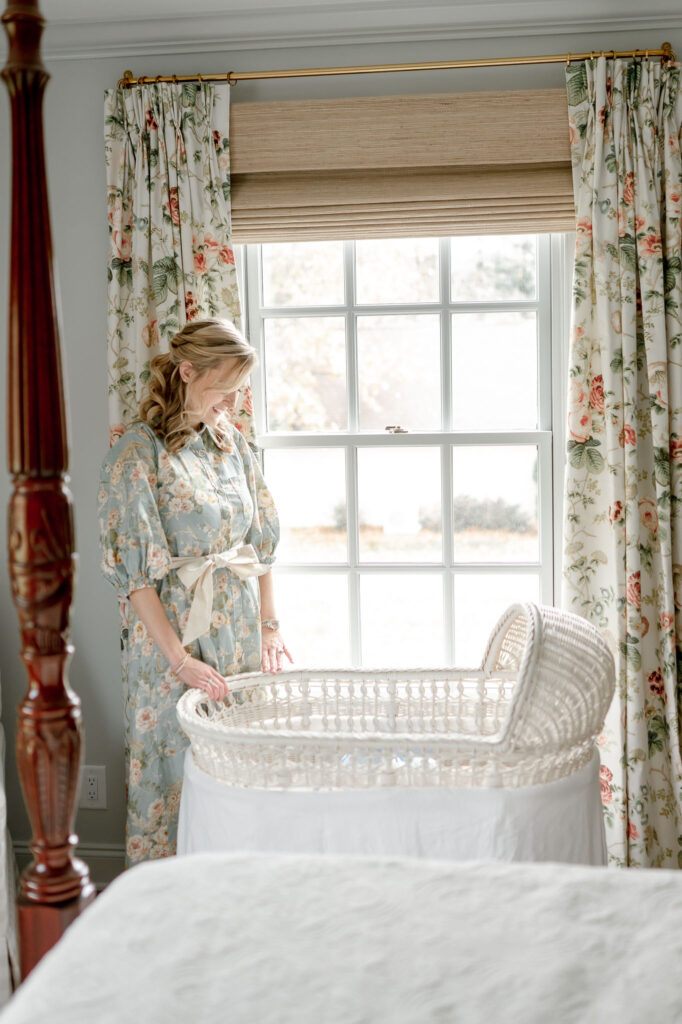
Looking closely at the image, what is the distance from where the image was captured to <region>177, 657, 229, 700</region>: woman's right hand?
2.35m

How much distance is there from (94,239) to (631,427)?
1.68 meters

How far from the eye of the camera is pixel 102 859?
299 cm

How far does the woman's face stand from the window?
53 centimetres

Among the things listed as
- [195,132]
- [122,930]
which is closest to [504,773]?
[122,930]

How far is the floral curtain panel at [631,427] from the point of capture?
261 centimetres

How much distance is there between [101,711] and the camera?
297cm

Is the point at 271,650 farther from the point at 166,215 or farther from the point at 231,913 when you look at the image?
the point at 231,913

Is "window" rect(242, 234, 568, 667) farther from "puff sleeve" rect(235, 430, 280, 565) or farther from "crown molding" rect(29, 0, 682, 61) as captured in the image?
"crown molding" rect(29, 0, 682, 61)

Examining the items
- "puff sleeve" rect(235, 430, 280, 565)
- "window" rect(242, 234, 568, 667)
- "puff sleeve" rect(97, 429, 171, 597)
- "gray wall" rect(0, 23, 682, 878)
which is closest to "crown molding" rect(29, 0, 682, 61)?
"gray wall" rect(0, 23, 682, 878)

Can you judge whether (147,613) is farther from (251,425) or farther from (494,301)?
(494,301)

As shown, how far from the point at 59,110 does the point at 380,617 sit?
184 centimetres

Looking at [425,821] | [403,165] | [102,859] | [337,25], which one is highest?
[337,25]

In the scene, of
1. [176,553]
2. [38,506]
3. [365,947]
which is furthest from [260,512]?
[365,947]

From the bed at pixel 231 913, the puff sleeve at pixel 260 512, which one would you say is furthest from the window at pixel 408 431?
the bed at pixel 231 913
